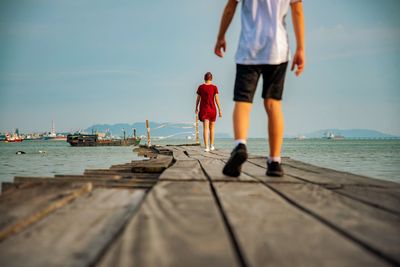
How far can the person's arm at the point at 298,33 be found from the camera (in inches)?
128

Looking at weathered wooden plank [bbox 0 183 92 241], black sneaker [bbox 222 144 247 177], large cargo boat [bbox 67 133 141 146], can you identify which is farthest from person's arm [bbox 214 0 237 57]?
large cargo boat [bbox 67 133 141 146]

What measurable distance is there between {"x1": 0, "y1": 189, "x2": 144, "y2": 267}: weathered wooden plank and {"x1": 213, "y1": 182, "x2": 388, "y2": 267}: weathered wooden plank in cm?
52

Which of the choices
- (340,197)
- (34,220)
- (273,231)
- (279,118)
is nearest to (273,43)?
(279,118)

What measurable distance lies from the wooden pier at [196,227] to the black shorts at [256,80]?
1.09 metres

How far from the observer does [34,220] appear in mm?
1513

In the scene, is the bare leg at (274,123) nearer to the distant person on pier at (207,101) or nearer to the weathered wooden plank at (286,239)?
the weathered wooden plank at (286,239)

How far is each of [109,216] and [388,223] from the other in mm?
Result: 1312

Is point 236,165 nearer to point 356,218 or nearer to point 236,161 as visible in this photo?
point 236,161

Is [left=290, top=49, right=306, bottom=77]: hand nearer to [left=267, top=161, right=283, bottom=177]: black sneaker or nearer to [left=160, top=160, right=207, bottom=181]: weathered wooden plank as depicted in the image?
[left=267, top=161, right=283, bottom=177]: black sneaker

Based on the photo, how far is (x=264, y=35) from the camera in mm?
3084

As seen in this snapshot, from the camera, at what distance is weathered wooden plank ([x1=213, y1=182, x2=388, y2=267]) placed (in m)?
1.01

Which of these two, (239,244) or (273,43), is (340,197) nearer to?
(239,244)

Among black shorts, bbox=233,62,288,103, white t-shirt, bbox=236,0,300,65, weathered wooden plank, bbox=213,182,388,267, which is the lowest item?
weathered wooden plank, bbox=213,182,388,267

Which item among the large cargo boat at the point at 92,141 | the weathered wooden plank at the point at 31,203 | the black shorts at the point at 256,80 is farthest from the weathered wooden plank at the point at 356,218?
the large cargo boat at the point at 92,141
